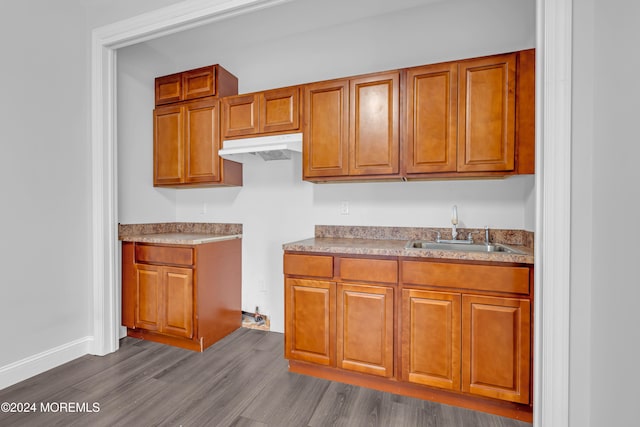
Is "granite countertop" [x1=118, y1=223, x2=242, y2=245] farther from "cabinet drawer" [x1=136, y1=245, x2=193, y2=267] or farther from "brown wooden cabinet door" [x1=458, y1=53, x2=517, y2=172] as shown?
Result: "brown wooden cabinet door" [x1=458, y1=53, x2=517, y2=172]

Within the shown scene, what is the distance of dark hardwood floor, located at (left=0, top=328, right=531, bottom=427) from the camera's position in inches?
65.6

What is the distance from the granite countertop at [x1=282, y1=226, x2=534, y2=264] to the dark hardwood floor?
0.92 metres

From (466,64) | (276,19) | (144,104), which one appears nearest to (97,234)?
(144,104)

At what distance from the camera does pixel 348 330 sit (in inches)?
78.5

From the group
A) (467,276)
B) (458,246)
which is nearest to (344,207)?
(458,246)

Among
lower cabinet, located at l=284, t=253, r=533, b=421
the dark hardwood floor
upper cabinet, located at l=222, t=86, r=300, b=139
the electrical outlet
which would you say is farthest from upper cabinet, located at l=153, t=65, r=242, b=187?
the dark hardwood floor

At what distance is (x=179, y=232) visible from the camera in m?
3.32

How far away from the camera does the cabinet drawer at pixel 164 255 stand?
2482mm

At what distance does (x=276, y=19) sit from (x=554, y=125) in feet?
7.46

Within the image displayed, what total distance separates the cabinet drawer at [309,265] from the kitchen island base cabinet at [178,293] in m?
0.87

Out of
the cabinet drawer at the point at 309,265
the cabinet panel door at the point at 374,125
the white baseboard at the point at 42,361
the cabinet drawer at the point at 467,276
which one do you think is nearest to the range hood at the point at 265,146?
the cabinet panel door at the point at 374,125

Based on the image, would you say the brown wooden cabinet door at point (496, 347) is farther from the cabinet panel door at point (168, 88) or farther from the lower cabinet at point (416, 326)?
the cabinet panel door at point (168, 88)

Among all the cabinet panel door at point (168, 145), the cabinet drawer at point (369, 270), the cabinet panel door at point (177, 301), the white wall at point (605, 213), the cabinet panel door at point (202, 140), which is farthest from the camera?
the cabinet panel door at point (168, 145)

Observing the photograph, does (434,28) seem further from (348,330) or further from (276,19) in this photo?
(348,330)
